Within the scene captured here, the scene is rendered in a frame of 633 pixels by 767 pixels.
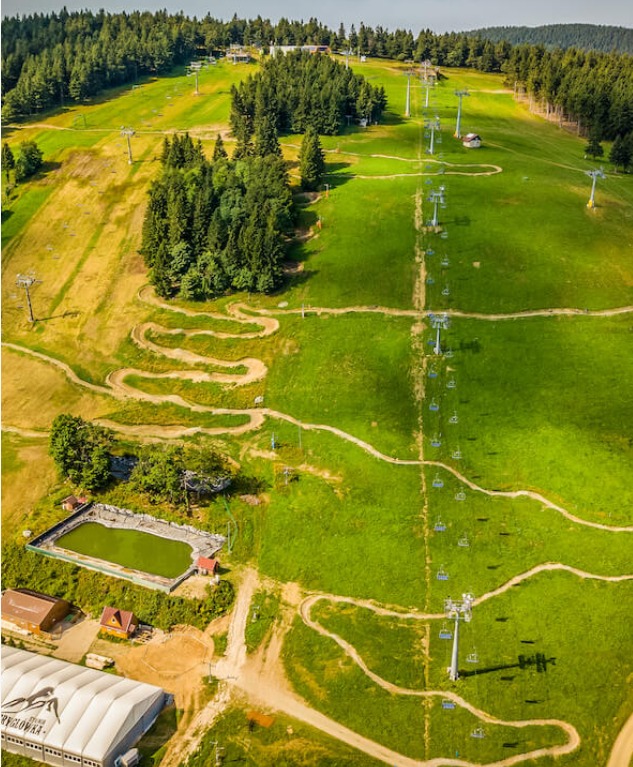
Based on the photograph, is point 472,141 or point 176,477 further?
point 472,141

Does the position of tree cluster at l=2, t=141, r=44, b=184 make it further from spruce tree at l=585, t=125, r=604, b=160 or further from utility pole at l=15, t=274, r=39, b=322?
spruce tree at l=585, t=125, r=604, b=160

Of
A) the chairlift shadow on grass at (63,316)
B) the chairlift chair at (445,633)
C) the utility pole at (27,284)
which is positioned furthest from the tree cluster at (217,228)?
the chairlift chair at (445,633)

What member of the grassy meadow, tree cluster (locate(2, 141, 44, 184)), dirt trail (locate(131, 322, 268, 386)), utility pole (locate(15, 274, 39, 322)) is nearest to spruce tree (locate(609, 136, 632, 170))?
the grassy meadow

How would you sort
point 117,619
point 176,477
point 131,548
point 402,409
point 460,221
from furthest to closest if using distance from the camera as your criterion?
1. point 460,221
2. point 402,409
3. point 176,477
4. point 131,548
5. point 117,619

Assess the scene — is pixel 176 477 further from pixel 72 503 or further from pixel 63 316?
pixel 63 316

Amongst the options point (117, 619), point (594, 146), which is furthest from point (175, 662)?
point (594, 146)

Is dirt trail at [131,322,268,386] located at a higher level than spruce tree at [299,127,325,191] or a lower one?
lower

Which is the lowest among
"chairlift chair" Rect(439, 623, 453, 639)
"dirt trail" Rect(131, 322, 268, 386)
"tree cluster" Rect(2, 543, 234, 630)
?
"tree cluster" Rect(2, 543, 234, 630)
